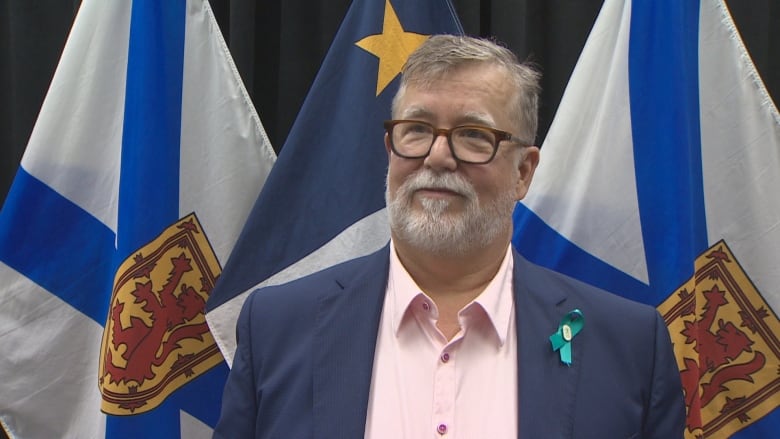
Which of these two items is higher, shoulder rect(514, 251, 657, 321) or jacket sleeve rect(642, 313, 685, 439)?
shoulder rect(514, 251, 657, 321)

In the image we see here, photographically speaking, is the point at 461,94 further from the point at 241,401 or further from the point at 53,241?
→ the point at 53,241

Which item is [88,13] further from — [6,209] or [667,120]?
[667,120]

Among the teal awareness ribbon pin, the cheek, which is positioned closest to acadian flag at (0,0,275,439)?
the cheek

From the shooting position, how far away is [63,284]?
1616 millimetres

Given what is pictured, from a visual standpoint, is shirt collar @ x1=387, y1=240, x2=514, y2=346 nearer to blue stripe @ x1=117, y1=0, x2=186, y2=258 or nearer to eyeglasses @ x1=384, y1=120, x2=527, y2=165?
eyeglasses @ x1=384, y1=120, x2=527, y2=165

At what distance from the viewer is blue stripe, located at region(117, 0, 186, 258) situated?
60.6 inches

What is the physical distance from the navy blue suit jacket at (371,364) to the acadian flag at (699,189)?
0.37 metres

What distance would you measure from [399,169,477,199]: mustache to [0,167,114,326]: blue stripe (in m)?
0.87

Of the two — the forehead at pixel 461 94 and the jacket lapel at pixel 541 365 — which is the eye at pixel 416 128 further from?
the jacket lapel at pixel 541 365

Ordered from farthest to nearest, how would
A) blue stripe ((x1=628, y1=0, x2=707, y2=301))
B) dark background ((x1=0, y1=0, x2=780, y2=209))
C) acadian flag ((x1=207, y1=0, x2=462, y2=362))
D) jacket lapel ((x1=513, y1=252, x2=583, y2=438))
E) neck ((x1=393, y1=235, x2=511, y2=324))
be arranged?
dark background ((x1=0, y1=0, x2=780, y2=209)) < acadian flag ((x1=207, y1=0, x2=462, y2=362)) < blue stripe ((x1=628, y1=0, x2=707, y2=301)) < neck ((x1=393, y1=235, x2=511, y2=324)) < jacket lapel ((x1=513, y1=252, x2=583, y2=438))

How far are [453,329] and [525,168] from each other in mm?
305

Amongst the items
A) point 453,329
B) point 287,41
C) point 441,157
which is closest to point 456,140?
point 441,157

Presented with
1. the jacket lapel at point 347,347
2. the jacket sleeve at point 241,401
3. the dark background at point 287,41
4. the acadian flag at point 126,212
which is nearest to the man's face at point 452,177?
the jacket lapel at point 347,347

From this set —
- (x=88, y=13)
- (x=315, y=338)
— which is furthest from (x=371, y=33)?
(x=315, y=338)
